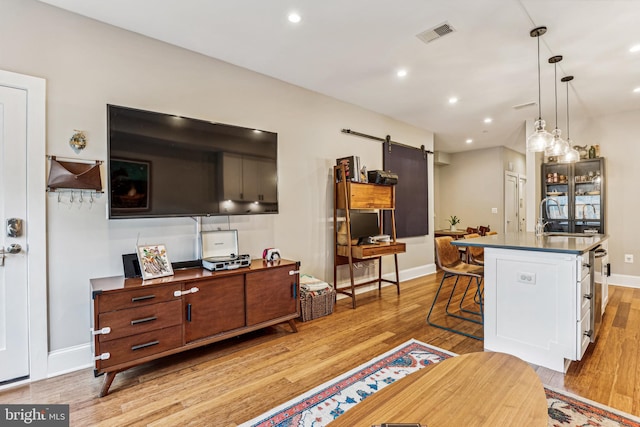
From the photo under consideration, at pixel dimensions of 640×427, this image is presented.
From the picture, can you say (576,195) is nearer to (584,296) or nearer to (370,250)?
(584,296)

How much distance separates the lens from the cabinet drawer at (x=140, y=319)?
2.03m

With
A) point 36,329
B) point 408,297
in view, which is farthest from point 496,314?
point 36,329

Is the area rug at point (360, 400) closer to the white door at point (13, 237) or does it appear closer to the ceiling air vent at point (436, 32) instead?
the white door at point (13, 237)

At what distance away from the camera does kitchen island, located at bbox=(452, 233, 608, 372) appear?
2193 mm

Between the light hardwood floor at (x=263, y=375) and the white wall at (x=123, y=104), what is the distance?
23.1 inches

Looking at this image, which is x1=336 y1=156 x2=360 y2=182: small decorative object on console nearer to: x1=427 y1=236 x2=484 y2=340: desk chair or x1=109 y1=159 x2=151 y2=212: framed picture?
x1=427 y1=236 x2=484 y2=340: desk chair

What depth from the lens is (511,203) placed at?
727 cm

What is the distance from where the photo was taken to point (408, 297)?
4191mm

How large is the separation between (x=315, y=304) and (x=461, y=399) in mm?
2278

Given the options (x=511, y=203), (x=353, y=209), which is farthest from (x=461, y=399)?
(x=511, y=203)

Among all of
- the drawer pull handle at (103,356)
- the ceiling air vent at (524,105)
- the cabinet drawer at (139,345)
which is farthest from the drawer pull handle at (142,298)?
the ceiling air vent at (524,105)

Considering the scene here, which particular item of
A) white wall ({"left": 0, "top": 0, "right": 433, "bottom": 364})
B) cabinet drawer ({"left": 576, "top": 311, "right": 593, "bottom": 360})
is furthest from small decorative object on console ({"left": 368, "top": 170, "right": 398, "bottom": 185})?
cabinet drawer ({"left": 576, "top": 311, "right": 593, "bottom": 360})

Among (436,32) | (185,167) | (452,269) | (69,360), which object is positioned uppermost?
(436,32)

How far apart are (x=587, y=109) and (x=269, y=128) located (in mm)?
4727
